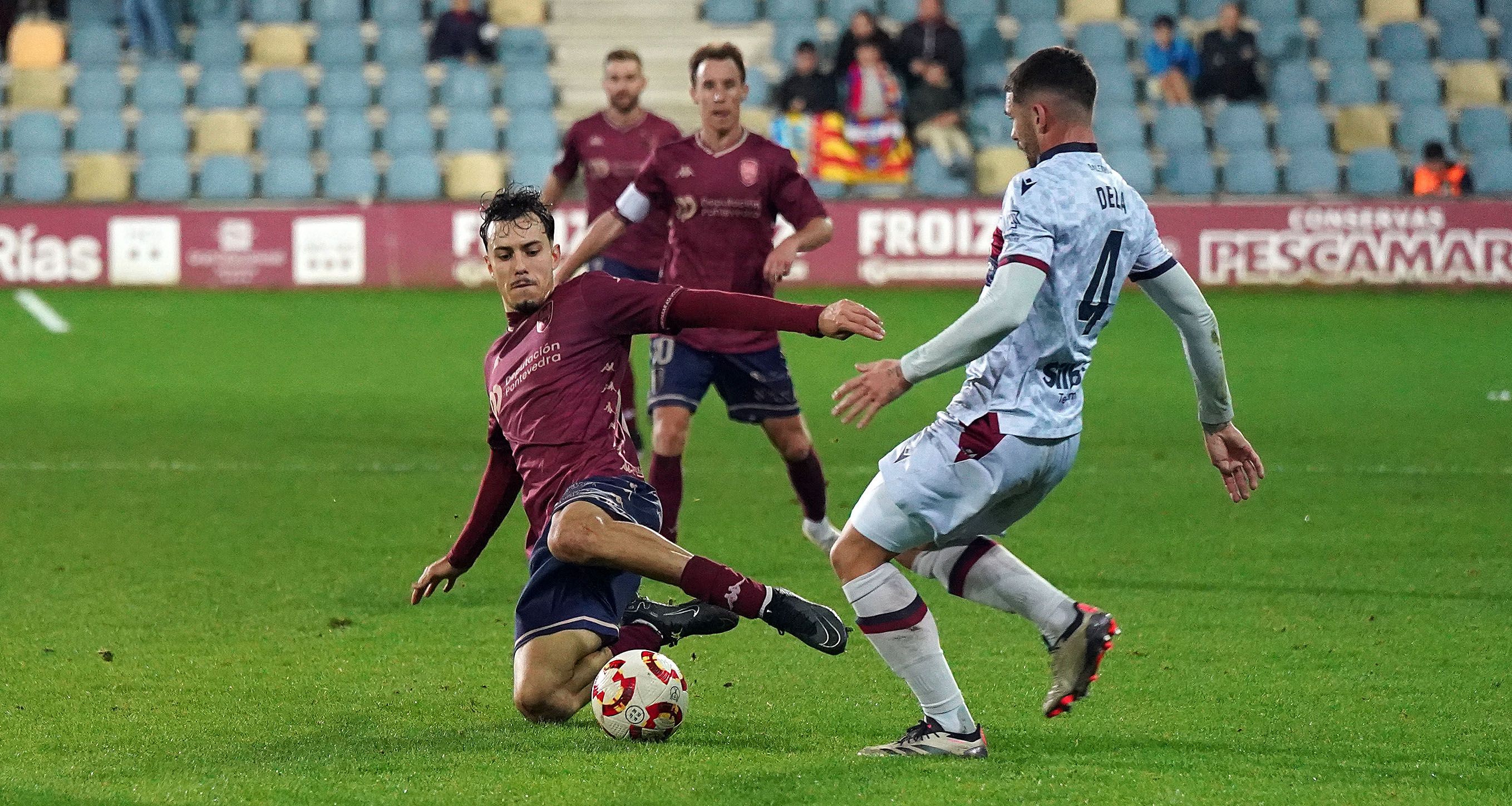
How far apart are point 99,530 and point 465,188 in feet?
41.3

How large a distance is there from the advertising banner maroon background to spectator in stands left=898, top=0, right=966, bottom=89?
8.09 ft

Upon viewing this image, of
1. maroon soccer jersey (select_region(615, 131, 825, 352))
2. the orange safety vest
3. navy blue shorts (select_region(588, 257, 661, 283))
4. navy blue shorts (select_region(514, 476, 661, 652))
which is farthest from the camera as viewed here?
the orange safety vest

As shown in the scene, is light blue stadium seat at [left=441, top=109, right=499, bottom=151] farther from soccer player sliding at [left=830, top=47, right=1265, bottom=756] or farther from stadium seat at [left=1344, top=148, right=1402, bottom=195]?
soccer player sliding at [left=830, top=47, right=1265, bottom=756]

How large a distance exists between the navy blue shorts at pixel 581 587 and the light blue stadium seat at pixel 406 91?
56.9 feet

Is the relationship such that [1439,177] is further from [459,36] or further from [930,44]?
[459,36]

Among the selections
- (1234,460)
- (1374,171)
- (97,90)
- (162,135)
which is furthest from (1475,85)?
(1234,460)

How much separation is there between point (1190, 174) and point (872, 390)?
1696 centimetres

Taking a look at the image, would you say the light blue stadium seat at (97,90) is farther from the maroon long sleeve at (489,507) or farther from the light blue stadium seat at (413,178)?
the maroon long sleeve at (489,507)

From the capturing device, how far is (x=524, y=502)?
18.5ft

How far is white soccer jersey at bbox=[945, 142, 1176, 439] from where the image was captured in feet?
15.0

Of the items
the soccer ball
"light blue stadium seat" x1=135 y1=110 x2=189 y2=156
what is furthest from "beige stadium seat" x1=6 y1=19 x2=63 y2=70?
the soccer ball

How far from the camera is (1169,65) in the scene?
21797mm

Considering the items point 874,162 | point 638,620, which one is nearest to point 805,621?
point 638,620

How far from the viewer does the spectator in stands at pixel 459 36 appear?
2183 cm
